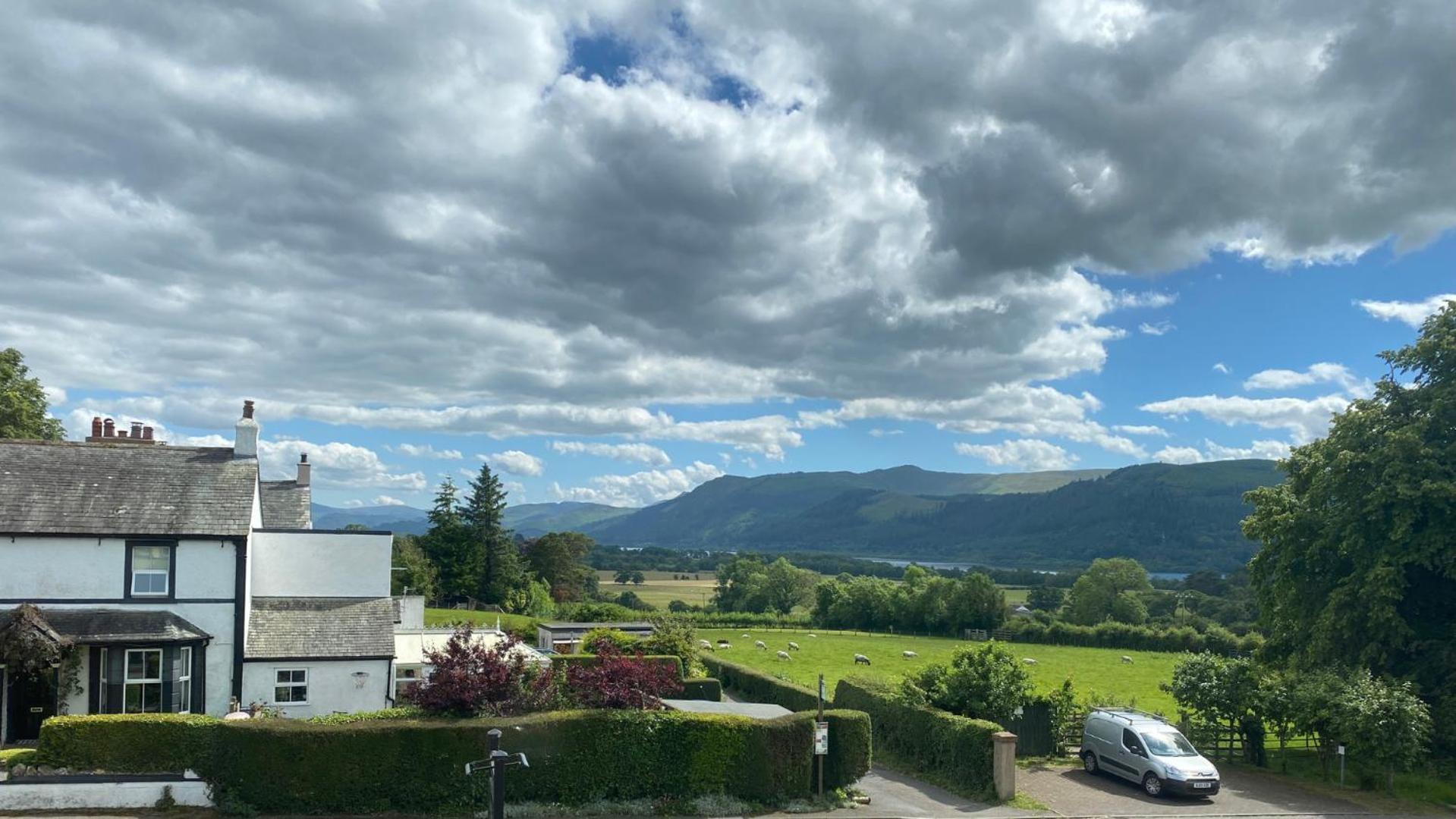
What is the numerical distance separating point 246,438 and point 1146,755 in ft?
90.6

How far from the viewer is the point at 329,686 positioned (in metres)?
27.5

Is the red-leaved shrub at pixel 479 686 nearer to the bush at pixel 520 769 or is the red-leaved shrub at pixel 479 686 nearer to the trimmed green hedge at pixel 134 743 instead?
the bush at pixel 520 769

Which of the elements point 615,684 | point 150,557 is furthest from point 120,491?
point 615,684

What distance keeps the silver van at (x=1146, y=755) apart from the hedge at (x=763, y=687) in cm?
799

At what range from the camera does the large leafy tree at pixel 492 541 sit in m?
77.6

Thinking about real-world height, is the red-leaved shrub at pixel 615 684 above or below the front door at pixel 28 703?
above

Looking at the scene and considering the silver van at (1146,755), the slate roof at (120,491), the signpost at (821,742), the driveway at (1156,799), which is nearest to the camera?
the signpost at (821,742)

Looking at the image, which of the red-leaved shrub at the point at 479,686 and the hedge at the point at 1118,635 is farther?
the hedge at the point at 1118,635

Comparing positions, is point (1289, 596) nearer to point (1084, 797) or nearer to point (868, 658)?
point (1084, 797)

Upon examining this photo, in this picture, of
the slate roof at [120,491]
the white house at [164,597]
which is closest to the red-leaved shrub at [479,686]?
the white house at [164,597]

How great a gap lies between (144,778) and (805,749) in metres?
13.6

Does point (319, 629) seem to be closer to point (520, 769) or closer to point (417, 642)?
point (417, 642)

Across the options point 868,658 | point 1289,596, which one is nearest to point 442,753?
point 1289,596

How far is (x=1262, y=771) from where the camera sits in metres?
28.2
